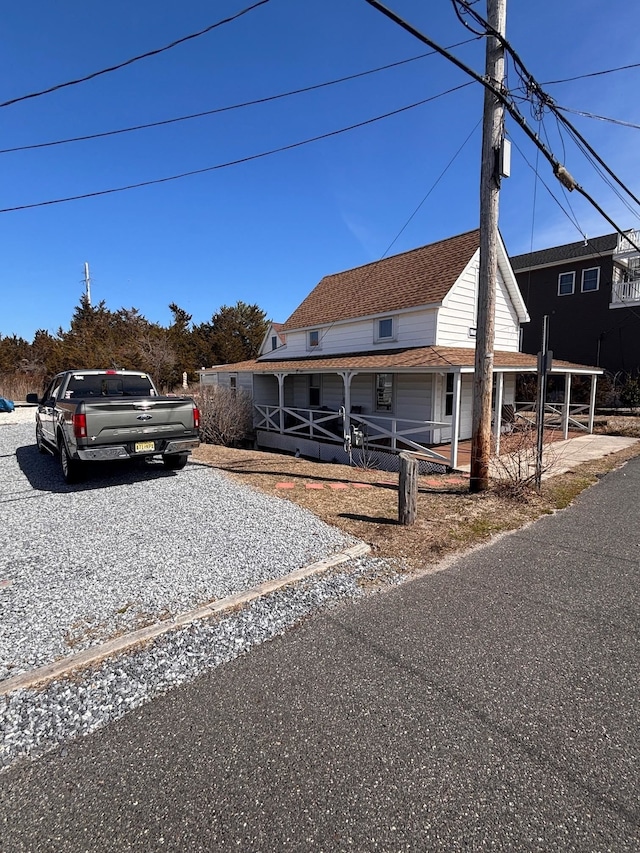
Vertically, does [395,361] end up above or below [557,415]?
above

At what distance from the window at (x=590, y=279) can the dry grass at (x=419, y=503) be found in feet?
57.5

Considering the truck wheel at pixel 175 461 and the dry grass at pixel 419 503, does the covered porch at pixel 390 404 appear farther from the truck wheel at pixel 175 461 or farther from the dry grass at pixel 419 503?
the truck wheel at pixel 175 461

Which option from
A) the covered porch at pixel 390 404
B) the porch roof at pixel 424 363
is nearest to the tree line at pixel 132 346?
the covered porch at pixel 390 404

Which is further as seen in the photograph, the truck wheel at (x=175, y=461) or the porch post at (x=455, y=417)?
the porch post at (x=455, y=417)

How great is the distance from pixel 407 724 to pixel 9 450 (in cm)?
1264

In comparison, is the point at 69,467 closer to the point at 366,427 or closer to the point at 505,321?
the point at 366,427

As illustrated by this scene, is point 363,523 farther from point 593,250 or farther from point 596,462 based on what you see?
point 593,250

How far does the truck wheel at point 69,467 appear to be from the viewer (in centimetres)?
759

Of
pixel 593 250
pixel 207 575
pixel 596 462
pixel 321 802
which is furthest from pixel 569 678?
pixel 593 250

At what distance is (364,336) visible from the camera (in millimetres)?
15219

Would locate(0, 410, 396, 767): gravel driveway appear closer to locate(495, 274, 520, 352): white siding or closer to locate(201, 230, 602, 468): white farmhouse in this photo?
locate(201, 230, 602, 468): white farmhouse

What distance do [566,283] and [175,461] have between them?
25.4m

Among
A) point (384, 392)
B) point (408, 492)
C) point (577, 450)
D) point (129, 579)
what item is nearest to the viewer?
point (129, 579)

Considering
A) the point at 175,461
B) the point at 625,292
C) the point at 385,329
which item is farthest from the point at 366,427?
the point at 625,292
